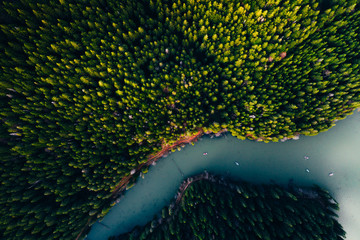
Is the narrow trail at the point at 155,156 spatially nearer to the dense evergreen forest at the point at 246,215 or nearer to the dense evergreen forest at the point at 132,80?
the dense evergreen forest at the point at 132,80

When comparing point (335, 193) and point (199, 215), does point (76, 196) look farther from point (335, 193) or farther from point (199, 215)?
point (335, 193)

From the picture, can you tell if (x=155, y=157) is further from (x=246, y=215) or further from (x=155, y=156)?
(x=246, y=215)

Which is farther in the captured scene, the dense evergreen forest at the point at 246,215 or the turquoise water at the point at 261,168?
the turquoise water at the point at 261,168

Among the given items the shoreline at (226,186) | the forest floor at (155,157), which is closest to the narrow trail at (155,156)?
the forest floor at (155,157)

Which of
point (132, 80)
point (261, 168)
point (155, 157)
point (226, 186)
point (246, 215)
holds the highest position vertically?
point (132, 80)

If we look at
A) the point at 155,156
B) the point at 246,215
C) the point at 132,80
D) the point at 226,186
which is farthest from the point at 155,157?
the point at 246,215

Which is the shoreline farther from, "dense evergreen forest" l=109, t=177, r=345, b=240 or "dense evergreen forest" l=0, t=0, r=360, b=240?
"dense evergreen forest" l=0, t=0, r=360, b=240

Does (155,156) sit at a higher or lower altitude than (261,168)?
higher
